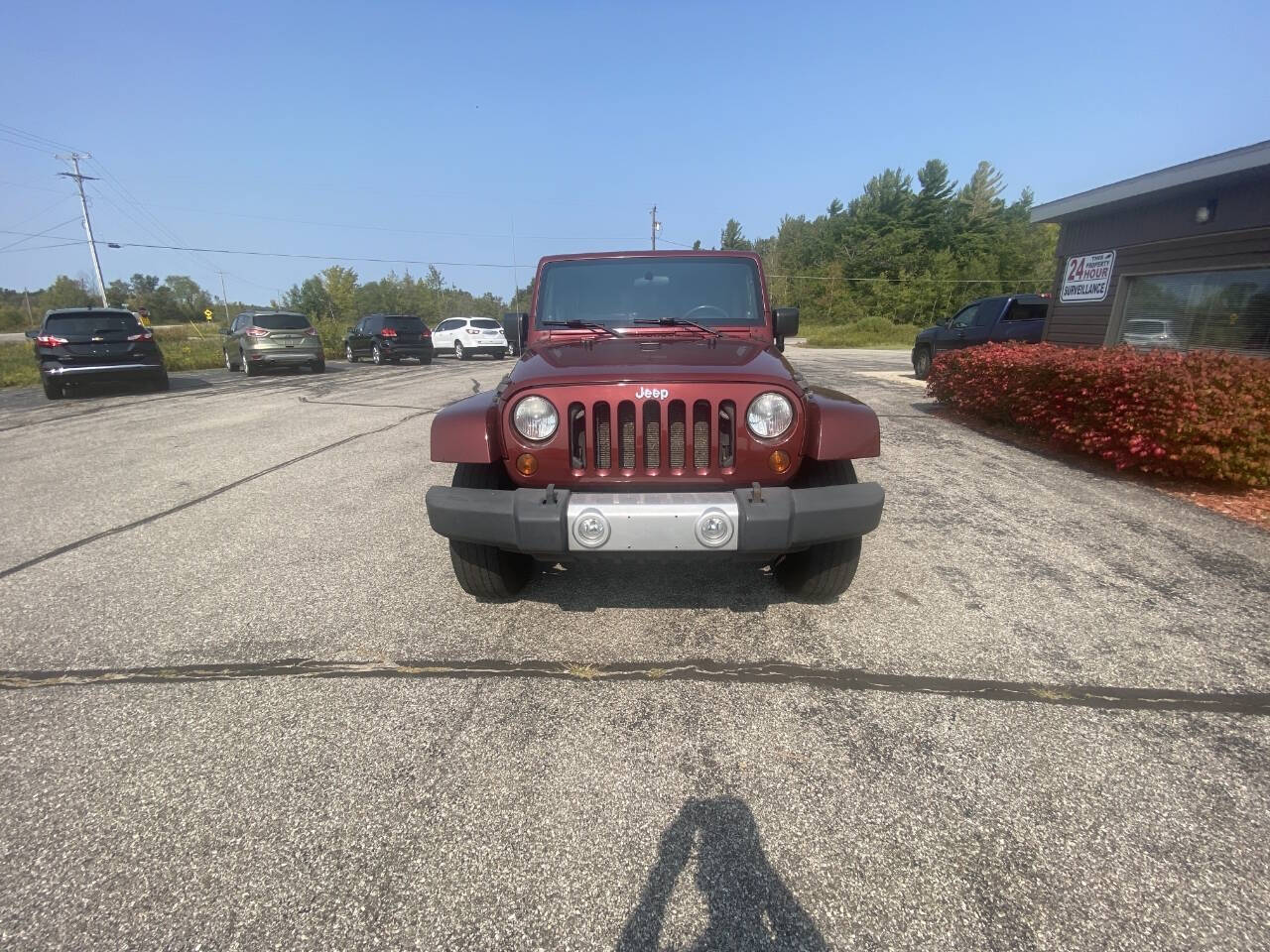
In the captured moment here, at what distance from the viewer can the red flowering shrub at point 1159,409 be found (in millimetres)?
4961

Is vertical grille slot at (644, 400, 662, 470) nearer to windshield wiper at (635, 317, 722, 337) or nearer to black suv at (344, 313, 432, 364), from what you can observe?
windshield wiper at (635, 317, 722, 337)

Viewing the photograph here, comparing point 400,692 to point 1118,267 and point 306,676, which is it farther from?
point 1118,267

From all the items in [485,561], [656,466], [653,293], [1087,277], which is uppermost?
[1087,277]

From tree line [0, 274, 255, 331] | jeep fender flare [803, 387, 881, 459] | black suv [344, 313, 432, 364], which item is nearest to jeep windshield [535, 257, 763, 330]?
jeep fender flare [803, 387, 881, 459]

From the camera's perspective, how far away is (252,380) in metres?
14.8

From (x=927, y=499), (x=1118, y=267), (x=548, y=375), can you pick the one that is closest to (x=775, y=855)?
(x=548, y=375)

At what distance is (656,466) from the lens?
2.68 m

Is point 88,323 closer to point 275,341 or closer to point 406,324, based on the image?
point 275,341

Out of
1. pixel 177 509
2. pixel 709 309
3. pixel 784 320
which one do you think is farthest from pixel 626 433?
pixel 177 509

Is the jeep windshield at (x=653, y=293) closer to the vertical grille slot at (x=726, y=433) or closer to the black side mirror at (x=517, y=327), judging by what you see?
the black side mirror at (x=517, y=327)

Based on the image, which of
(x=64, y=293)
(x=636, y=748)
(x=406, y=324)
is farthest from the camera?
(x=64, y=293)

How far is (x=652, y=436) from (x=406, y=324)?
1889cm

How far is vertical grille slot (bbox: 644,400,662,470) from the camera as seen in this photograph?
264 cm

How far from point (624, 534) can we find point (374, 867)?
1286 millimetres
